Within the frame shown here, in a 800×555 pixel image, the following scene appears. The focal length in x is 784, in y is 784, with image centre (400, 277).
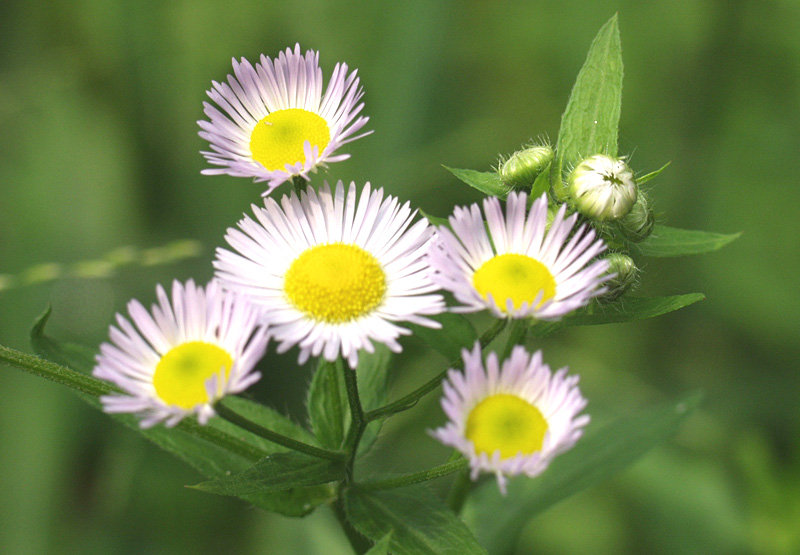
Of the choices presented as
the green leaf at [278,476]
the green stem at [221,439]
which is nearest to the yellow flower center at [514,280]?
the green leaf at [278,476]

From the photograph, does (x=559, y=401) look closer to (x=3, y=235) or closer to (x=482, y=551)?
(x=482, y=551)

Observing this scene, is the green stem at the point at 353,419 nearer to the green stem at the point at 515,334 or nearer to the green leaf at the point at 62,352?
the green stem at the point at 515,334

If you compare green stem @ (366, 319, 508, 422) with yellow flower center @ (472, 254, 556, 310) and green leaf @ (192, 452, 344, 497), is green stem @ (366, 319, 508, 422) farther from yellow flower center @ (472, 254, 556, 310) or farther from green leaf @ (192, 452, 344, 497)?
green leaf @ (192, 452, 344, 497)

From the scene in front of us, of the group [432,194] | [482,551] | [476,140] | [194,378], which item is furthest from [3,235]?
[482,551]

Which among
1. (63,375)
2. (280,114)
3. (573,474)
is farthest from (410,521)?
(280,114)

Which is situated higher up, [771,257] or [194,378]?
[771,257]

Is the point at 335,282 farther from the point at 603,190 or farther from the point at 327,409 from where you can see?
the point at 603,190
